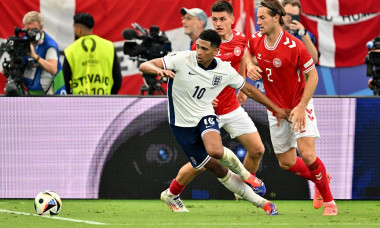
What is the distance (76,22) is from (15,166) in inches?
86.2

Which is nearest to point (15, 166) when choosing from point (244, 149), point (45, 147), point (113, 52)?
point (45, 147)

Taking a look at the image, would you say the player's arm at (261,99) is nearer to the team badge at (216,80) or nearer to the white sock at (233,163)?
the team badge at (216,80)

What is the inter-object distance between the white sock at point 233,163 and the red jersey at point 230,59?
1246 millimetres

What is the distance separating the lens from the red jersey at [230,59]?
35.2ft

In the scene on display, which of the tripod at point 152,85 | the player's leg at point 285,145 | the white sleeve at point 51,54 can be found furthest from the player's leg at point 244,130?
the white sleeve at point 51,54

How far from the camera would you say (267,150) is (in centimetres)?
1152

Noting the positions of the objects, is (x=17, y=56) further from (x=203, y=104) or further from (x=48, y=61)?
(x=203, y=104)

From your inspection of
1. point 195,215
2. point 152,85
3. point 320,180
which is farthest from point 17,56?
point 320,180

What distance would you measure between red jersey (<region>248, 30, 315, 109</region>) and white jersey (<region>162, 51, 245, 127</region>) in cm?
48

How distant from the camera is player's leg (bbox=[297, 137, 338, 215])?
9.75m

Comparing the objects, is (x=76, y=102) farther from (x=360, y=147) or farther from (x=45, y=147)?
(x=360, y=147)

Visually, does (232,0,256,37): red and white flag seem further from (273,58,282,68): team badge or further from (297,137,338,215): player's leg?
(297,137,338,215): player's leg

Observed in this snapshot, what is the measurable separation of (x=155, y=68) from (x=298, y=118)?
1.70 m

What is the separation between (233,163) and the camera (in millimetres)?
9508
